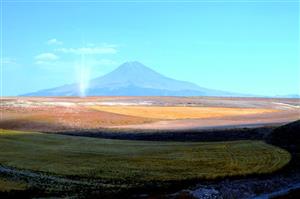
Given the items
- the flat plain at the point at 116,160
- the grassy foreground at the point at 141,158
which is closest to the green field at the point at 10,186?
the flat plain at the point at 116,160

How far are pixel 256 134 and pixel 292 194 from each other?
84.0ft

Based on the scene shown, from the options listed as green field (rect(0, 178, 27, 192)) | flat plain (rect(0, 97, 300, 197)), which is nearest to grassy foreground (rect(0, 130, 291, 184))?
flat plain (rect(0, 97, 300, 197))

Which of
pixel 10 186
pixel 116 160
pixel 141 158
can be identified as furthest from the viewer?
pixel 141 158

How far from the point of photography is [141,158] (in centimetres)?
4559

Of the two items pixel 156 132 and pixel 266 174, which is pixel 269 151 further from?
pixel 156 132

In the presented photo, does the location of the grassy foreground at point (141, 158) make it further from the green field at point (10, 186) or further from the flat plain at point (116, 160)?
the green field at point (10, 186)

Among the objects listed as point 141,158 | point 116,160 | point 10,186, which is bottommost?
point 10,186

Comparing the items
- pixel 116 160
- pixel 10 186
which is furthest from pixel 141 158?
pixel 10 186

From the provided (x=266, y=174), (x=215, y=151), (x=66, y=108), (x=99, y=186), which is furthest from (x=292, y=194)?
(x=66, y=108)

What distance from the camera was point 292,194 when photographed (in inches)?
1273

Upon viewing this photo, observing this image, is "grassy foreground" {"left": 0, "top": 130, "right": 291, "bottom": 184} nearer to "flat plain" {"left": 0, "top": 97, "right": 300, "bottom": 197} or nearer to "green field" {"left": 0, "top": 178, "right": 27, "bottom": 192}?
"flat plain" {"left": 0, "top": 97, "right": 300, "bottom": 197}

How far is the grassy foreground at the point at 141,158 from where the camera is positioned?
39625mm

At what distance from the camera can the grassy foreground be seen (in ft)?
130

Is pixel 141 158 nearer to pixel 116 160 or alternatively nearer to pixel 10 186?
pixel 116 160
